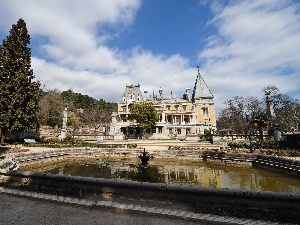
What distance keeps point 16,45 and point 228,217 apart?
3922cm

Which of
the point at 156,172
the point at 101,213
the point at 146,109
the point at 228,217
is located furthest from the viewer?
the point at 146,109

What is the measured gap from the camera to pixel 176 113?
69250 millimetres

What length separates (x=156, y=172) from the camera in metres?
16.8

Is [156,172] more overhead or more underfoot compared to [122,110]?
more underfoot

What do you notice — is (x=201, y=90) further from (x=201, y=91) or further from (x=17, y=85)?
(x=17, y=85)

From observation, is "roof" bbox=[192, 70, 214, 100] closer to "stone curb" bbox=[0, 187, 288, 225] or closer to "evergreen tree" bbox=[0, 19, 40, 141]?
"evergreen tree" bbox=[0, 19, 40, 141]

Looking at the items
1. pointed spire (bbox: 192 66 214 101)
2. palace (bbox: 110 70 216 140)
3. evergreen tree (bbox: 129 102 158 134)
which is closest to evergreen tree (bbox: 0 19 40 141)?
evergreen tree (bbox: 129 102 158 134)

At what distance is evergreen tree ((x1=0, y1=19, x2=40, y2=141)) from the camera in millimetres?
31672

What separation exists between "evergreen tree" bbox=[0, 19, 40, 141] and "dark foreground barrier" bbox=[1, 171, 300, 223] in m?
29.8

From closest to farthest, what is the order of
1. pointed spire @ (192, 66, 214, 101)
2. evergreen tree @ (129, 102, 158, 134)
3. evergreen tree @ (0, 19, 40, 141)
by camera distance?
evergreen tree @ (0, 19, 40, 141) → evergreen tree @ (129, 102, 158, 134) → pointed spire @ (192, 66, 214, 101)

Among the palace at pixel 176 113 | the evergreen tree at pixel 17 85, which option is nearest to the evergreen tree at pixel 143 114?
the palace at pixel 176 113

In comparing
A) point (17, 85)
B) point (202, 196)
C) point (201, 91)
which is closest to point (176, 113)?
point (201, 91)

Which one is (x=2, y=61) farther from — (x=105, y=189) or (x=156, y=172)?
(x=105, y=189)

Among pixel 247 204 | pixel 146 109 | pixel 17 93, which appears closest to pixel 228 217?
pixel 247 204
